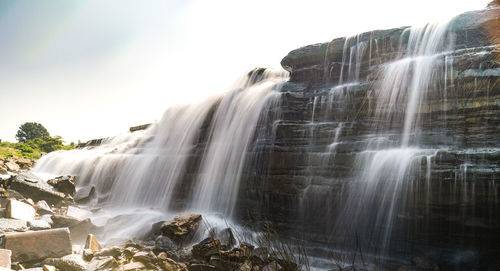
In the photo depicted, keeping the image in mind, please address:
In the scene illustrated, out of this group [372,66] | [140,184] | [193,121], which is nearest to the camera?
[372,66]

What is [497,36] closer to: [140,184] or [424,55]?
[424,55]

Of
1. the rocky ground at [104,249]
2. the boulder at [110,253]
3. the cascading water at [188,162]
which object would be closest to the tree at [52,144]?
the cascading water at [188,162]

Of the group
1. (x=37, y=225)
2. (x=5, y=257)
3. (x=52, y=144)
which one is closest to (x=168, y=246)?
(x=37, y=225)

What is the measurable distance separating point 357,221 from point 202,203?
198 inches

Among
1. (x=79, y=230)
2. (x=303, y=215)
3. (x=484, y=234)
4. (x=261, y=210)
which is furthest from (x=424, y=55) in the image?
(x=79, y=230)

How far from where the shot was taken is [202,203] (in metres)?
8.98

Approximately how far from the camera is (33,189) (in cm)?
872

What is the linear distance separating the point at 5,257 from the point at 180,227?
3518 mm

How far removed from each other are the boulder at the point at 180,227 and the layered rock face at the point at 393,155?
149 cm

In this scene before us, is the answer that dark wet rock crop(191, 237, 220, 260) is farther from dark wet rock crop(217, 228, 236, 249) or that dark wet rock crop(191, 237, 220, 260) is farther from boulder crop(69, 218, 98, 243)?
boulder crop(69, 218, 98, 243)

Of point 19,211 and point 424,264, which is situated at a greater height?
point 19,211

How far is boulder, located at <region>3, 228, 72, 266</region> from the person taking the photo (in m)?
3.92

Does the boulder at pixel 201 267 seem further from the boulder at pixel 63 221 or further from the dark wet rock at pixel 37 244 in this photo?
the boulder at pixel 63 221

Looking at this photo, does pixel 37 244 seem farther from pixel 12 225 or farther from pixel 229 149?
pixel 229 149
